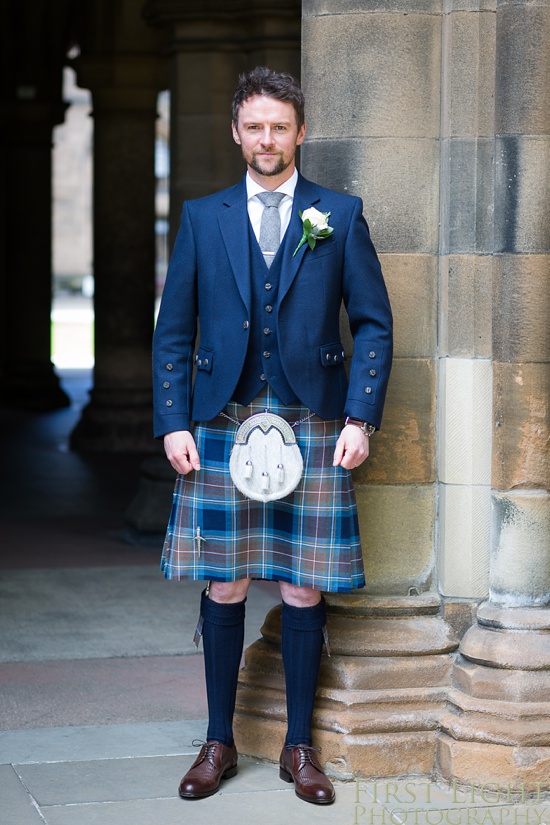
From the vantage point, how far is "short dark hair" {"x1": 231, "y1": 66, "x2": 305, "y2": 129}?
3.47 meters

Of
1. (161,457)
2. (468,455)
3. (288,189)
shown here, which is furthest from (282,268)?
(161,457)

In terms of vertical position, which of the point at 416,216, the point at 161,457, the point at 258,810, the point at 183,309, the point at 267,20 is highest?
the point at 267,20

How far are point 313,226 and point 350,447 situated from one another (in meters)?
0.54

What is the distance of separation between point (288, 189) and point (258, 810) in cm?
151

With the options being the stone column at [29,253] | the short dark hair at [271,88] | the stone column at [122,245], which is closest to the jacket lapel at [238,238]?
the short dark hair at [271,88]

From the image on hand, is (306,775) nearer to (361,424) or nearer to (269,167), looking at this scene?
(361,424)

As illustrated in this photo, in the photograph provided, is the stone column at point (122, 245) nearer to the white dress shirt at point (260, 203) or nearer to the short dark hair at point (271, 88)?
the white dress shirt at point (260, 203)

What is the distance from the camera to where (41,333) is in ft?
46.5

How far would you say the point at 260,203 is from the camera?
3637mm

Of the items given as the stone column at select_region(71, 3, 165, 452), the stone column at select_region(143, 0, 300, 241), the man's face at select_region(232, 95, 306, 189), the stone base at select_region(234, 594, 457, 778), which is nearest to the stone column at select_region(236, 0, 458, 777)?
the stone base at select_region(234, 594, 457, 778)

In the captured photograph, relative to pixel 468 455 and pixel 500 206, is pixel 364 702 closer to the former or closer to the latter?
pixel 468 455

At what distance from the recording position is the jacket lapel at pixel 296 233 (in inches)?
140

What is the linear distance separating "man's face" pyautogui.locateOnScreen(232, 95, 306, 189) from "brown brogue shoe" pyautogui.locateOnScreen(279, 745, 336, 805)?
4.70 feet

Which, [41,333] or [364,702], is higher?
[41,333]
